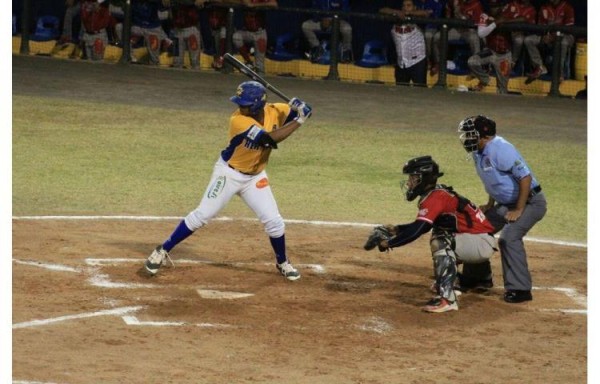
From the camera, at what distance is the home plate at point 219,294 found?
34.9ft

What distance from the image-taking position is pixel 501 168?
10695 mm

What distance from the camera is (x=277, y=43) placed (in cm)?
2434

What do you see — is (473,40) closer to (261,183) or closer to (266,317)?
(261,183)

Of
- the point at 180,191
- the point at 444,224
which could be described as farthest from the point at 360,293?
A: the point at 180,191

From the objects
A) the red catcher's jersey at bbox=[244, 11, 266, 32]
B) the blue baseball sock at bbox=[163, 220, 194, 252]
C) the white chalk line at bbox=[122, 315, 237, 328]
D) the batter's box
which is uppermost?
the red catcher's jersey at bbox=[244, 11, 266, 32]

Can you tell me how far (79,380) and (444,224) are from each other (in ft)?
11.9

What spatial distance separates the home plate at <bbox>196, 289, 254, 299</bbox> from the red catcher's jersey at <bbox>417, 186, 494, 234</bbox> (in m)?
1.71

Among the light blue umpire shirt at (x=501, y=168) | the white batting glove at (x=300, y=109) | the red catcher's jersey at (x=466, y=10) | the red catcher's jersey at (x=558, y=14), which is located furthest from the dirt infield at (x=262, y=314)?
the red catcher's jersey at (x=558, y=14)

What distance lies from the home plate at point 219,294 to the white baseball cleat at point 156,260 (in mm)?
527

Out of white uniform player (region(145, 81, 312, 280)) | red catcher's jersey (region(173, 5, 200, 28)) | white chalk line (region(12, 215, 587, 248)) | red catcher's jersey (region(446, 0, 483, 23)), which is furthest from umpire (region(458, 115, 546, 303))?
red catcher's jersey (region(173, 5, 200, 28))

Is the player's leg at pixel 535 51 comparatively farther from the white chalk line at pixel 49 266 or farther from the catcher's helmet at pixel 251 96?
the white chalk line at pixel 49 266

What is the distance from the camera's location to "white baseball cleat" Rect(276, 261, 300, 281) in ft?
37.0

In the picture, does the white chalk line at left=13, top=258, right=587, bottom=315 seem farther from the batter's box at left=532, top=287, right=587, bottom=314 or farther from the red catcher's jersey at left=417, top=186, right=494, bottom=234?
the red catcher's jersey at left=417, top=186, right=494, bottom=234

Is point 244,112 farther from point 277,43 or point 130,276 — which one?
point 277,43
